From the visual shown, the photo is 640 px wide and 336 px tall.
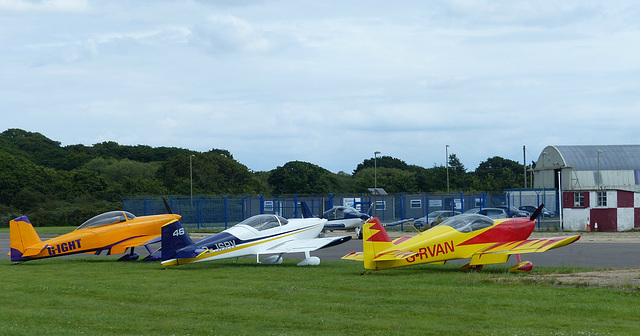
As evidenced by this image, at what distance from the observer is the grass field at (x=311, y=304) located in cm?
903

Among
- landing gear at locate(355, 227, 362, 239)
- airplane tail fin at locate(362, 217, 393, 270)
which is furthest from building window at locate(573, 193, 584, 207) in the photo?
airplane tail fin at locate(362, 217, 393, 270)

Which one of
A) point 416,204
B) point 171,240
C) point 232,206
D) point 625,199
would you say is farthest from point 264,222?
point 416,204

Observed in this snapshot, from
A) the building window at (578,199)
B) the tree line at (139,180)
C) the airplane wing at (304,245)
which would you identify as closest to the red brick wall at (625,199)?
the building window at (578,199)

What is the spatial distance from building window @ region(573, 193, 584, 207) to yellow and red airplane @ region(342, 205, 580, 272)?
20513mm

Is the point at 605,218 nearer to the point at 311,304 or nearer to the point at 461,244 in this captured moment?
the point at 461,244

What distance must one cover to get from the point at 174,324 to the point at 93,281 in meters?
6.36

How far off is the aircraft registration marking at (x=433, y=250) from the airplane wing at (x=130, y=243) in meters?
9.09

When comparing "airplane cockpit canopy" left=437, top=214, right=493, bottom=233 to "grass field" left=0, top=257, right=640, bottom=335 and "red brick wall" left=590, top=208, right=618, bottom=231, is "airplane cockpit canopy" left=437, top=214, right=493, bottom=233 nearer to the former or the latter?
"grass field" left=0, top=257, right=640, bottom=335

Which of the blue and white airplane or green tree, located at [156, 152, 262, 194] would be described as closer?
the blue and white airplane

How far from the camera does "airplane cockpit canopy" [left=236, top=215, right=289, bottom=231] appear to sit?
60.6ft

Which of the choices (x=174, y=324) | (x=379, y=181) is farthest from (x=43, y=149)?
(x=174, y=324)

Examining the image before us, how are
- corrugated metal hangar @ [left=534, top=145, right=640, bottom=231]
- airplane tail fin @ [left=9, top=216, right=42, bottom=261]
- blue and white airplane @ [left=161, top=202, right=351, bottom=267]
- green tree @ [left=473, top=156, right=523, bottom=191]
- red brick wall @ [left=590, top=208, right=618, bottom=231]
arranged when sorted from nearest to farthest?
1. blue and white airplane @ [left=161, top=202, right=351, bottom=267]
2. airplane tail fin @ [left=9, top=216, right=42, bottom=261]
3. red brick wall @ [left=590, top=208, right=618, bottom=231]
4. corrugated metal hangar @ [left=534, top=145, right=640, bottom=231]
5. green tree @ [left=473, top=156, right=523, bottom=191]

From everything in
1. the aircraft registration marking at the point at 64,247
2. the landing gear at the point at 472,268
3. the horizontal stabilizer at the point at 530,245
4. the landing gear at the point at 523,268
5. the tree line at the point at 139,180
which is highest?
the tree line at the point at 139,180

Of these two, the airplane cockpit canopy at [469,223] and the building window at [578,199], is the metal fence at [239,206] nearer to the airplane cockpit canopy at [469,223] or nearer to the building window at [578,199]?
the building window at [578,199]
